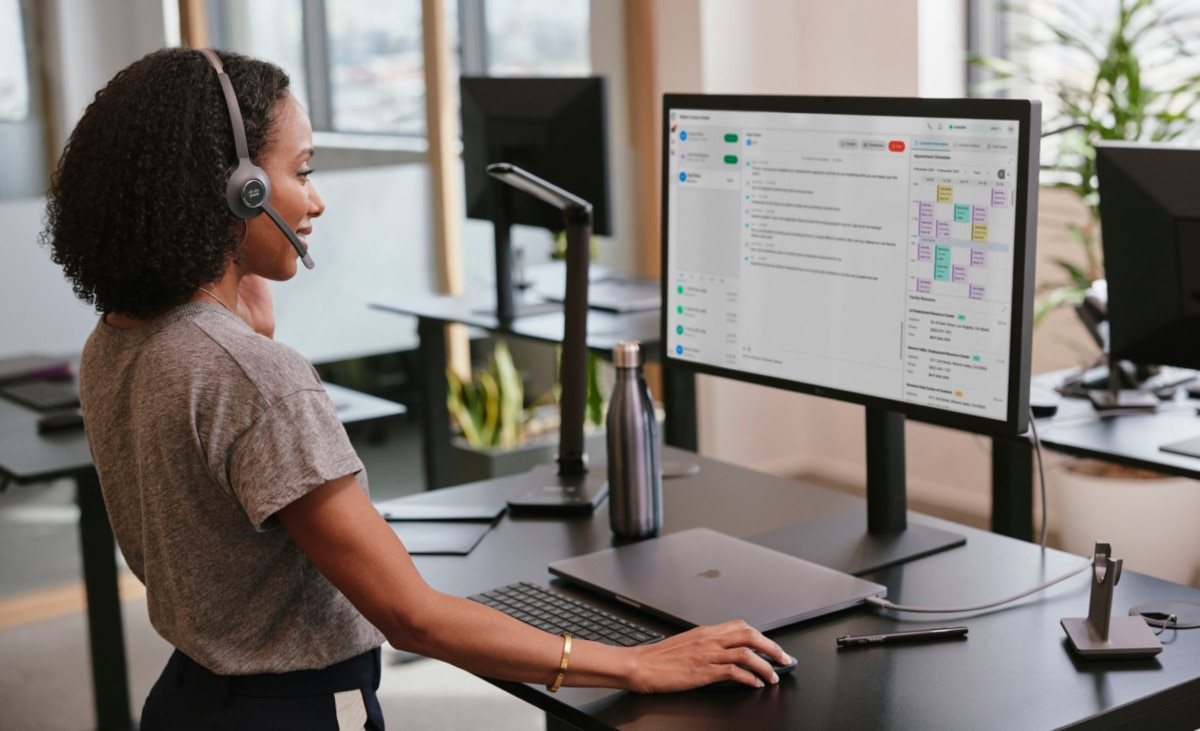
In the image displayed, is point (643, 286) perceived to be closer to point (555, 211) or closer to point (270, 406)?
point (555, 211)

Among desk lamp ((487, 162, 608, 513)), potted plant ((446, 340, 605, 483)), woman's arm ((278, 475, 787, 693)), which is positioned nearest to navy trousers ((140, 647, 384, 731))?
woman's arm ((278, 475, 787, 693))

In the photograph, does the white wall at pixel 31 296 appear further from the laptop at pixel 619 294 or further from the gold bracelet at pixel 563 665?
the gold bracelet at pixel 563 665

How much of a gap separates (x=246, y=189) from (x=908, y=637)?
796 mm

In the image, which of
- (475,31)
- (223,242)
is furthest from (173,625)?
(475,31)

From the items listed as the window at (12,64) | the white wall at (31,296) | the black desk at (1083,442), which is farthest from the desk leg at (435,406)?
the black desk at (1083,442)

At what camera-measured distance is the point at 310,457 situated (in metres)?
1.18

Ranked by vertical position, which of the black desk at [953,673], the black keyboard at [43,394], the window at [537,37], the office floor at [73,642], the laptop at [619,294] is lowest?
the office floor at [73,642]

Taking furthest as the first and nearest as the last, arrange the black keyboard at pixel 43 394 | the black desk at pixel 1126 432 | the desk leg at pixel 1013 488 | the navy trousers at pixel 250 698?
the black keyboard at pixel 43 394, the desk leg at pixel 1013 488, the black desk at pixel 1126 432, the navy trousers at pixel 250 698

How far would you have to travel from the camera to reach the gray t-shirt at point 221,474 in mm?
1190

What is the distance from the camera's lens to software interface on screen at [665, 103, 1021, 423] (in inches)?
57.1

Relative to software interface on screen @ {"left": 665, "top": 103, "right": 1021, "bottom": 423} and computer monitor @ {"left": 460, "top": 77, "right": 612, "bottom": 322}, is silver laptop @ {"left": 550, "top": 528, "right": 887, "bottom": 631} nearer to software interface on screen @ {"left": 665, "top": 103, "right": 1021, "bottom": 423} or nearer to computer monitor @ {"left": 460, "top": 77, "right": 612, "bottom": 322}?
software interface on screen @ {"left": 665, "top": 103, "right": 1021, "bottom": 423}

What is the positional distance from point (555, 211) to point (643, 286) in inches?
20.0

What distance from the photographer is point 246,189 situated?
49.3 inches

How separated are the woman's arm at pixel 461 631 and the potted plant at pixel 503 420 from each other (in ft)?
7.94
